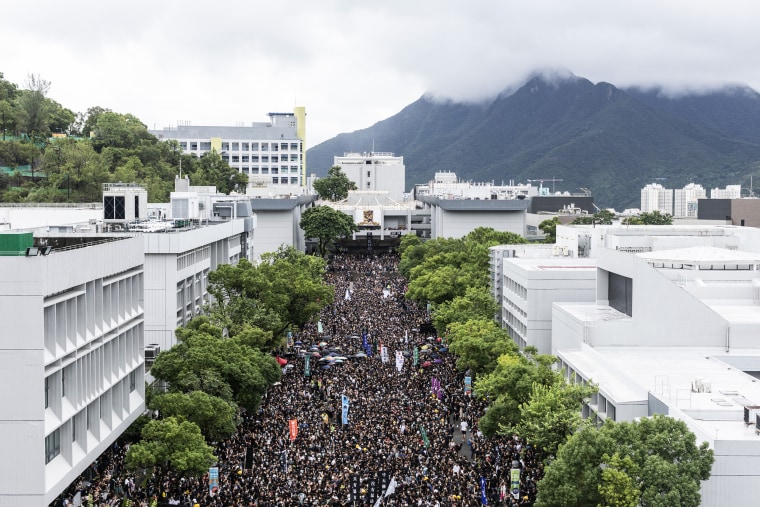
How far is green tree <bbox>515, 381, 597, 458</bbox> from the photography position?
30375 millimetres

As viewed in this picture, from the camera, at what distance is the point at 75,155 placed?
93.4 m

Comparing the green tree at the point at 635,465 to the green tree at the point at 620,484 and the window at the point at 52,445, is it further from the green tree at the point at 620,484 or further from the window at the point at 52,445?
the window at the point at 52,445

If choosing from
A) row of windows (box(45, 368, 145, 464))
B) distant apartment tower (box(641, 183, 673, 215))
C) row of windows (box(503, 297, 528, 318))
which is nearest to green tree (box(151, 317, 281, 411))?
row of windows (box(45, 368, 145, 464))

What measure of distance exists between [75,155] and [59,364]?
236ft

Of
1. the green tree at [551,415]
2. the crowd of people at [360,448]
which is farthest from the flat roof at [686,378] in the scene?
the crowd of people at [360,448]

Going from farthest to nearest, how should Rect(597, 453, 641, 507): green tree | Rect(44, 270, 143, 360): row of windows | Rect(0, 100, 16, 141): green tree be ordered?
Rect(0, 100, 16, 141): green tree < Rect(44, 270, 143, 360): row of windows < Rect(597, 453, 641, 507): green tree

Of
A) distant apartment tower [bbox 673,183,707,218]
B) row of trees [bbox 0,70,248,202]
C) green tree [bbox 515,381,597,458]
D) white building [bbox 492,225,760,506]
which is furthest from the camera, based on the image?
distant apartment tower [bbox 673,183,707,218]

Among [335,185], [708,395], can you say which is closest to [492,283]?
[708,395]

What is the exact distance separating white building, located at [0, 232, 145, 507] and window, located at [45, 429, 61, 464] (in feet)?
0.09

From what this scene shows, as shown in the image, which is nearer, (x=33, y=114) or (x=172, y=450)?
(x=172, y=450)

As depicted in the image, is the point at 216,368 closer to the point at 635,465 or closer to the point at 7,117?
the point at 635,465

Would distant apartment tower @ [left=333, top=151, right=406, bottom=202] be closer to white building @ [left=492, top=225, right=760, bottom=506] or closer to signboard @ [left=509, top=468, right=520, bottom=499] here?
white building @ [left=492, top=225, right=760, bottom=506]

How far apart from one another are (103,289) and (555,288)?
30265 mm

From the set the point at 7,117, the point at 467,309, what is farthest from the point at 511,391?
the point at 7,117
